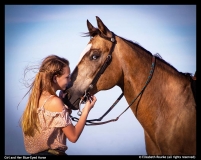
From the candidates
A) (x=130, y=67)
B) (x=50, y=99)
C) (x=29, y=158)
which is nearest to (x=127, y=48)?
(x=130, y=67)

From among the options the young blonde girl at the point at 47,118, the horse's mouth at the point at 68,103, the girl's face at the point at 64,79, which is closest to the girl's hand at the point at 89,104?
the young blonde girl at the point at 47,118

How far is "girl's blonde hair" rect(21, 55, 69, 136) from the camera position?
2.40 m

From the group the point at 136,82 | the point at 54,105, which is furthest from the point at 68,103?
the point at 136,82

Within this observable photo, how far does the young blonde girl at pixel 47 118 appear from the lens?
2359 mm

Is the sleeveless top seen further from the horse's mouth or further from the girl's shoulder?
the horse's mouth

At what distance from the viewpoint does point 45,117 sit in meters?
2.37

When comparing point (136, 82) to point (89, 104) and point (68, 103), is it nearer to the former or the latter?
point (89, 104)

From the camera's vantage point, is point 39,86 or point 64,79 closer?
point 39,86

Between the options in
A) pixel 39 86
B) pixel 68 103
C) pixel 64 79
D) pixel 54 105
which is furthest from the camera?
pixel 68 103

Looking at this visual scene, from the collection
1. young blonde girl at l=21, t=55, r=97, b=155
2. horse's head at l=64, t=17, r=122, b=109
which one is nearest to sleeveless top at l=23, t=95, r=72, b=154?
young blonde girl at l=21, t=55, r=97, b=155

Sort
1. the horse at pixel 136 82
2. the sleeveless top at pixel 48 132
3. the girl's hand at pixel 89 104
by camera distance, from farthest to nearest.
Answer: the horse at pixel 136 82
the girl's hand at pixel 89 104
the sleeveless top at pixel 48 132

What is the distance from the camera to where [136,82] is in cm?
277

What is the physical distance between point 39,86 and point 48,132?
47 centimetres

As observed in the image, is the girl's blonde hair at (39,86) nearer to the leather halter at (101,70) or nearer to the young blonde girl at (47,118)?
the young blonde girl at (47,118)
